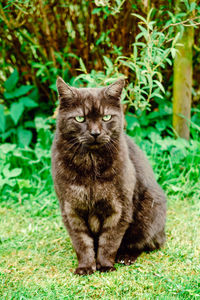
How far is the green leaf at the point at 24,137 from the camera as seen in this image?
12.5 ft

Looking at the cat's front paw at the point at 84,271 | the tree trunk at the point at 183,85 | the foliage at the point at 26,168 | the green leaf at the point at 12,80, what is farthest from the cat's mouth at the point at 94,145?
the green leaf at the point at 12,80

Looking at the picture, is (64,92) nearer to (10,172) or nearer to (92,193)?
(92,193)

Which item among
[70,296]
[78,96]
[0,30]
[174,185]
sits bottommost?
[70,296]

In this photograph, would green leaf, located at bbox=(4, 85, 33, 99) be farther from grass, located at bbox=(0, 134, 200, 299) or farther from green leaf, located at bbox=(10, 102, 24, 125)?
grass, located at bbox=(0, 134, 200, 299)

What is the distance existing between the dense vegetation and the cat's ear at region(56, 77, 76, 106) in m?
0.53

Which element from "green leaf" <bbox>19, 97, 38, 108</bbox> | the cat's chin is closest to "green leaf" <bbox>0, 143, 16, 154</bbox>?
"green leaf" <bbox>19, 97, 38, 108</bbox>

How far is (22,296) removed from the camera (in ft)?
6.43

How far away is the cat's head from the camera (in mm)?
2187

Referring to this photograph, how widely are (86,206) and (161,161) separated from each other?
1.61 metres

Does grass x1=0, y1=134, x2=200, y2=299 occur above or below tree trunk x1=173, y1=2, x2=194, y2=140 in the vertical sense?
below

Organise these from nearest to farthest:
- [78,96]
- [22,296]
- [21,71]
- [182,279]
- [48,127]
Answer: [22,296], [182,279], [78,96], [48,127], [21,71]

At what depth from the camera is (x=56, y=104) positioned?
3814mm

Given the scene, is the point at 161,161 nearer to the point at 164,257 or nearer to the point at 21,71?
the point at 164,257

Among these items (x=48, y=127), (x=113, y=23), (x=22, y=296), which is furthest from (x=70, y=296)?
(x=113, y=23)
